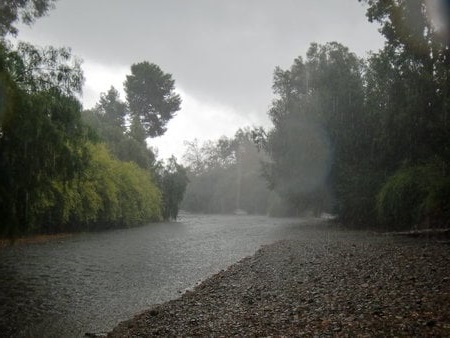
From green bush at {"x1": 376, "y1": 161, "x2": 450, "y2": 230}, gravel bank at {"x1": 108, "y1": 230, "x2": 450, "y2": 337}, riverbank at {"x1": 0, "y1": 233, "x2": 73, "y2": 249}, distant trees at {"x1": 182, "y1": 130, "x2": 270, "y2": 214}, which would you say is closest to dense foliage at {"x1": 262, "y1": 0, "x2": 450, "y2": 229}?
green bush at {"x1": 376, "y1": 161, "x2": 450, "y2": 230}

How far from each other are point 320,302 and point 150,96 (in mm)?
66370

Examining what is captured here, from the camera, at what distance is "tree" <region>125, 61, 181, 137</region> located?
71438mm

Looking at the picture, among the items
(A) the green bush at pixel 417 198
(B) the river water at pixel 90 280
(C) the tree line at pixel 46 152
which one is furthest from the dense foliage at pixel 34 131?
(A) the green bush at pixel 417 198

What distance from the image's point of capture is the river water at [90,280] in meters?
9.38

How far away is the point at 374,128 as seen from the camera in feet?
111

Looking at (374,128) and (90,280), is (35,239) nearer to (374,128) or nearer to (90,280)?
(90,280)

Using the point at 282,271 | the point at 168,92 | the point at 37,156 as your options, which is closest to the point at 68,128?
the point at 37,156

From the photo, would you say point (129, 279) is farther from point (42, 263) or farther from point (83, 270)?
point (42, 263)

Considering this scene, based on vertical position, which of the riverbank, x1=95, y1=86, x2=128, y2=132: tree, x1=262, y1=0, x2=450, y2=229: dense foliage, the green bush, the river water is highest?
x1=95, y1=86, x2=128, y2=132: tree

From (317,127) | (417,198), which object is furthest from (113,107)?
(417,198)

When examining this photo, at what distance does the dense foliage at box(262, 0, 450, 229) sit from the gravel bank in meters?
11.2

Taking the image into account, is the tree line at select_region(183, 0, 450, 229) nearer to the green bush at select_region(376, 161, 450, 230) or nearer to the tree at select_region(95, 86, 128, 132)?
the green bush at select_region(376, 161, 450, 230)

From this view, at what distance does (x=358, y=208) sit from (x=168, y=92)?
4654 centimetres

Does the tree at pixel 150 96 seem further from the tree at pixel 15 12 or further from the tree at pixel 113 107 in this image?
the tree at pixel 15 12
